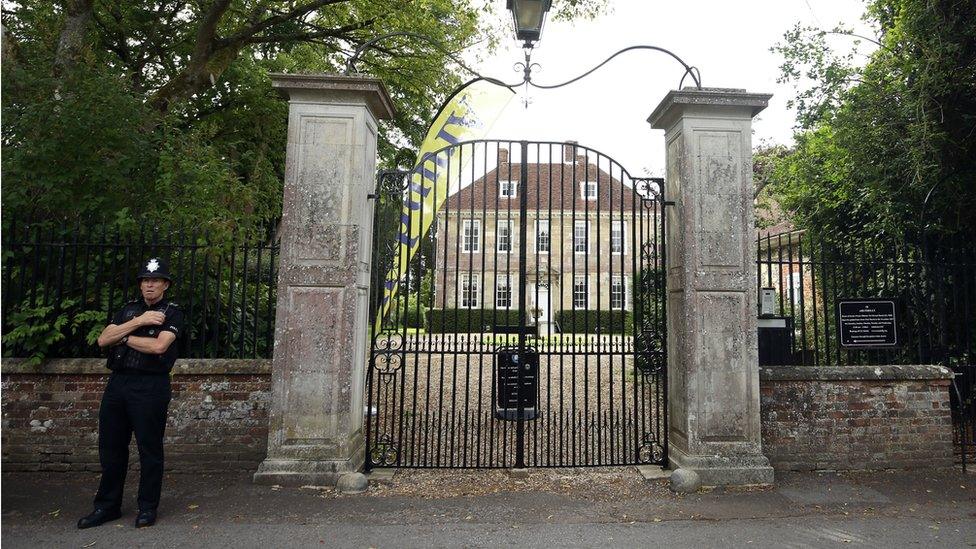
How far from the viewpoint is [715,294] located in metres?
5.32

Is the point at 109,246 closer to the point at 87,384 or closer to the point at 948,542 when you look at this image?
the point at 87,384

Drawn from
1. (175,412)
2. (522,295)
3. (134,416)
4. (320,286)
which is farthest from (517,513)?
(175,412)

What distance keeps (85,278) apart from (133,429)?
236 centimetres

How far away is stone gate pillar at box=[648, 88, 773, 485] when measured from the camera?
5.23m

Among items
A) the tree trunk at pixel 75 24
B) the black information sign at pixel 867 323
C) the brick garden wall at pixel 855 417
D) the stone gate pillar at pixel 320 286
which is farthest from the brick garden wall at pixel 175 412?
the black information sign at pixel 867 323

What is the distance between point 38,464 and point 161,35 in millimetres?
10550

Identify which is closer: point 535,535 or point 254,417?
point 535,535

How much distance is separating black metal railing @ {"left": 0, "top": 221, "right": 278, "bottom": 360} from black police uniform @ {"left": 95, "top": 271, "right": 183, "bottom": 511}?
1228 millimetres

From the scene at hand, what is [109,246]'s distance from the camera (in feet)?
18.2

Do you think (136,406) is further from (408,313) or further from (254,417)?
(408,313)

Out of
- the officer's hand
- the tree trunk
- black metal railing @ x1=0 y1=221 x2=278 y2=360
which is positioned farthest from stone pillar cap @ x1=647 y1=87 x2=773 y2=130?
the tree trunk

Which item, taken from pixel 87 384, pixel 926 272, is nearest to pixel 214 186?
pixel 87 384

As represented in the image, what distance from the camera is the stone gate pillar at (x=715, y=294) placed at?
5.23 m

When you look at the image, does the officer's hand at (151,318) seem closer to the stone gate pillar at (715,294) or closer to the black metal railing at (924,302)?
the stone gate pillar at (715,294)
